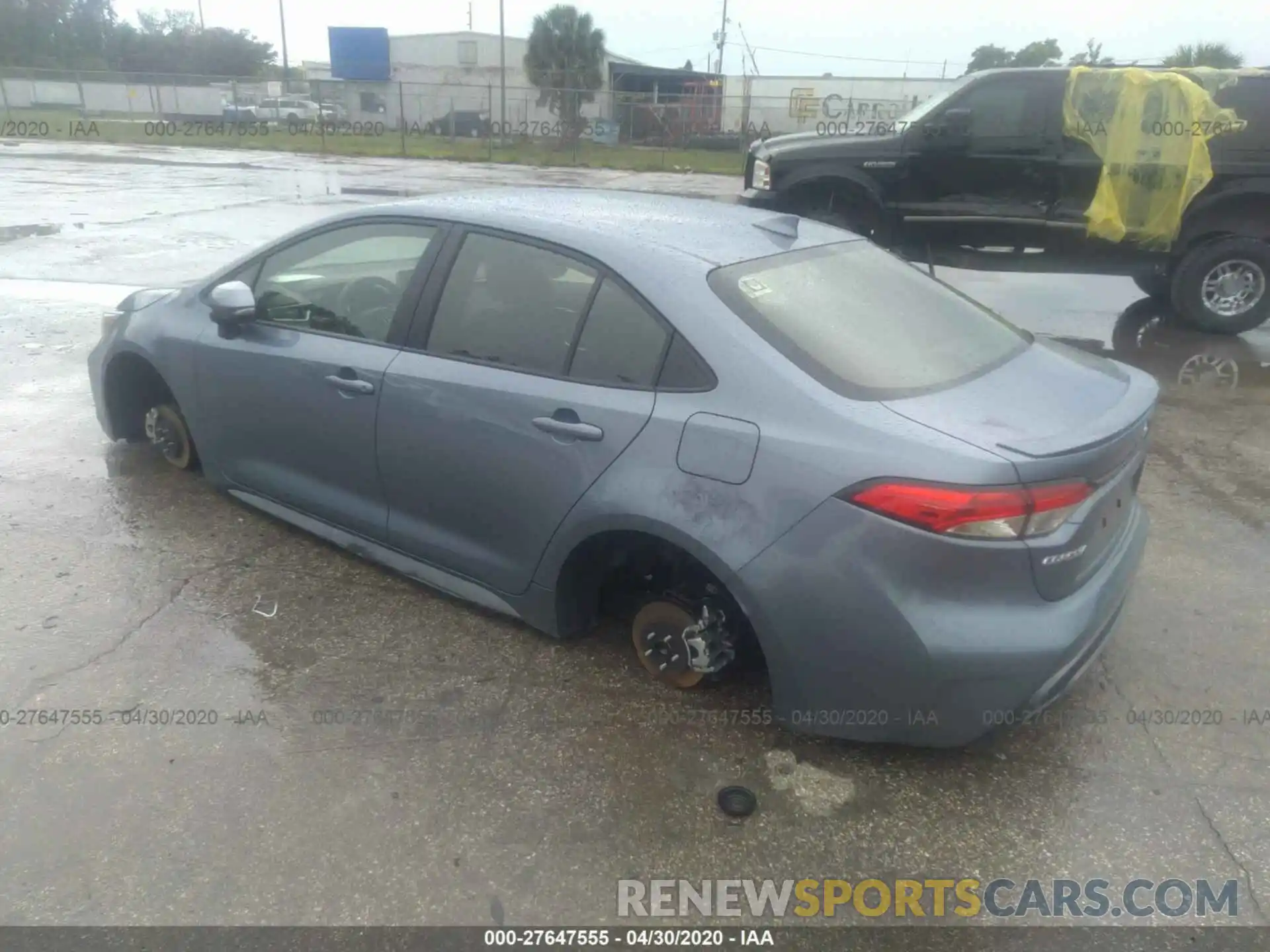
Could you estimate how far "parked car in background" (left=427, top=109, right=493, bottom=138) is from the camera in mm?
38625

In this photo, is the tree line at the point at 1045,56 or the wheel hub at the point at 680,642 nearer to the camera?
the wheel hub at the point at 680,642

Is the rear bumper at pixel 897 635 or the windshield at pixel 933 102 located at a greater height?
the windshield at pixel 933 102

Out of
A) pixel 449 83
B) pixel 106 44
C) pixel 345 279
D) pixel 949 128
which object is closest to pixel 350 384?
pixel 345 279

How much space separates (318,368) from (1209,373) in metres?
6.42

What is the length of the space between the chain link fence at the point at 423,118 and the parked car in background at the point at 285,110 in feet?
0.20

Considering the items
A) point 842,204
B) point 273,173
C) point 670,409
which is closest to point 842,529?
point 670,409

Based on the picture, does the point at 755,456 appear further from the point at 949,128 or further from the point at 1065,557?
the point at 949,128

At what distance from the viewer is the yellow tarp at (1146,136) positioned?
7.71m

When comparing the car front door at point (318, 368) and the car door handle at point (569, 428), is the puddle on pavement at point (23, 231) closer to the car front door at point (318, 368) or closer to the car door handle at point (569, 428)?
the car front door at point (318, 368)

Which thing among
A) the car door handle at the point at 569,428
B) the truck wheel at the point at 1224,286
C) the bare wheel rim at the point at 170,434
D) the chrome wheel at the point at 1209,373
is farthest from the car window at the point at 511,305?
the truck wheel at the point at 1224,286

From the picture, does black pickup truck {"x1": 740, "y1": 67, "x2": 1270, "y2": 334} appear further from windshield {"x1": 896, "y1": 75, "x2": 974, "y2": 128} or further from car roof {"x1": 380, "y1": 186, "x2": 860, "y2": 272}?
car roof {"x1": 380, "y1": 186, "x2": 860, "y2": 272}

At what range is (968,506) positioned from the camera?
7.97 feet

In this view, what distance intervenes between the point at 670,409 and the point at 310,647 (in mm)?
1624

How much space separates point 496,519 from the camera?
3.27 meters
